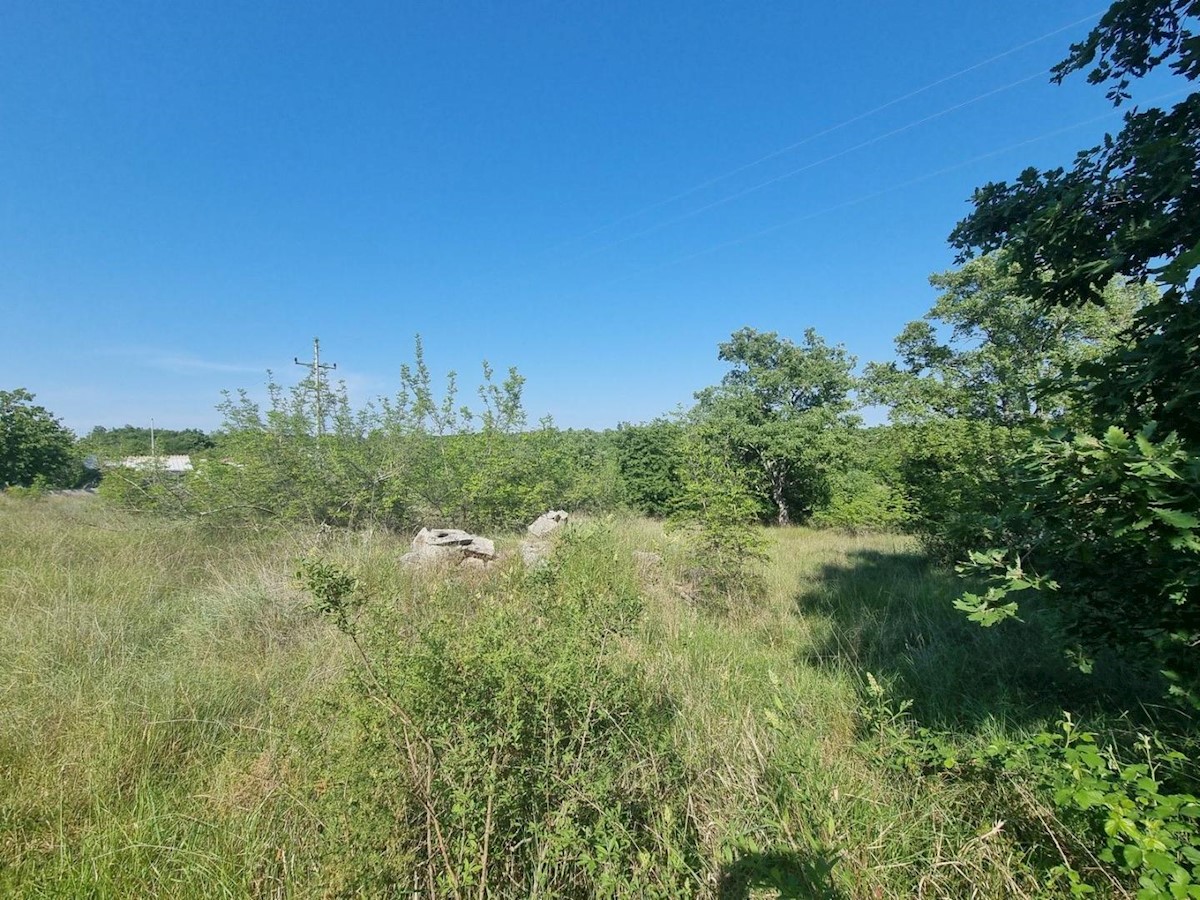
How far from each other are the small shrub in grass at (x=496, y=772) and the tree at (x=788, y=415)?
1311 cm

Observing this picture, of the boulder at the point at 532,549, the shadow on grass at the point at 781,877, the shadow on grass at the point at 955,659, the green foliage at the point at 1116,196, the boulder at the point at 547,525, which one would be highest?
the green foliage at the point at 1116,196

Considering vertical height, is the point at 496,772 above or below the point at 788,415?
below

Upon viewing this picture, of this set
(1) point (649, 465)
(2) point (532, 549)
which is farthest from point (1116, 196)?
(1) point (649, 465)

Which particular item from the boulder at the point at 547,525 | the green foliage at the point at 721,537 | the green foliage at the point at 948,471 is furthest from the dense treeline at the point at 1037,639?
the boulder at the point at 547,525

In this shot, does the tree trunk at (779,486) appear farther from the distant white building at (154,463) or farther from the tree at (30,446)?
the tree at (30,446)

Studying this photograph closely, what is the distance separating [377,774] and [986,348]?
52.5 ft

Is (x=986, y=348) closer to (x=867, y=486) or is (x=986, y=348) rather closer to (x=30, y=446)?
(x=867, y=486)

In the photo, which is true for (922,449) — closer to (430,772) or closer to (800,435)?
(800,435)

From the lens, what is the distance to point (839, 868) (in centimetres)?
164

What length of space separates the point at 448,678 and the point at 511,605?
0.85 m

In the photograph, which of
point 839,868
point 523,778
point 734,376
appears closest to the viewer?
point 839,868

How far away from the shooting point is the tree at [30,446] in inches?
696

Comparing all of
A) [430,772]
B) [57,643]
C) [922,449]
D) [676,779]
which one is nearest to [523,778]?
[430,772]

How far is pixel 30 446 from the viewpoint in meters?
18.4
